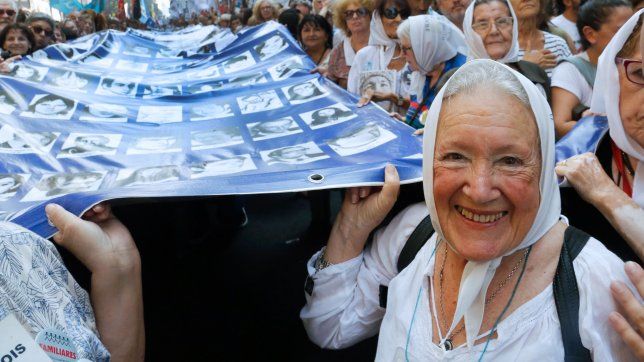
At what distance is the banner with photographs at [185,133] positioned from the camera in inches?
76.8

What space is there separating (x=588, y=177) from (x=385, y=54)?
7.37 feet

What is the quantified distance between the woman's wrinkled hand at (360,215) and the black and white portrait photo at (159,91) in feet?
7.32

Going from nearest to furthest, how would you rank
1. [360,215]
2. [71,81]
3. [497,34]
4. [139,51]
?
[360,215] → [497,34] → [71,81] → [139,51]

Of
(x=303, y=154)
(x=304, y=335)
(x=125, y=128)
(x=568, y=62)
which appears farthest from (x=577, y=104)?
(x=125, y=128)

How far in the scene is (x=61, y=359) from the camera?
49.0 inches

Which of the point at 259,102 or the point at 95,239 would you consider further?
the point at 259,102

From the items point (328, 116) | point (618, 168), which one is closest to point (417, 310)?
point (618, 168)

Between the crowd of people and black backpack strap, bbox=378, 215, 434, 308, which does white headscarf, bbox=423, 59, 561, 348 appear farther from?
black backpack strap, bbox=378, 215, 434, 308

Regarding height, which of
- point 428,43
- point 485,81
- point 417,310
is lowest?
point 417,310

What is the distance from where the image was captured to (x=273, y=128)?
2.82m

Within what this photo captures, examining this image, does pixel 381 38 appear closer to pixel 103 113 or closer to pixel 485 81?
pixel 103 113

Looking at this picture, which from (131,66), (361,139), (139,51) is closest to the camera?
(361,139)

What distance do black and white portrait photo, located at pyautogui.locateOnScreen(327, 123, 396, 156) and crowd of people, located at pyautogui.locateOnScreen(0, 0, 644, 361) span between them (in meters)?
0.55

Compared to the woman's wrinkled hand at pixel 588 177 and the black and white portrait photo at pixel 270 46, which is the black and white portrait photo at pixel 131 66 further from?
the woman's wrinkled hand at pixel 588 177
